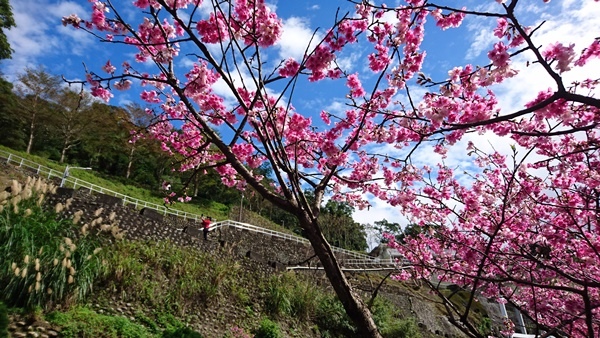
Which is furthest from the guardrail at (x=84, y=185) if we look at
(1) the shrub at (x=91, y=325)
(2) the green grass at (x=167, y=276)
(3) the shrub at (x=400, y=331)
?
(1) the shrub at (x=91, y=325)

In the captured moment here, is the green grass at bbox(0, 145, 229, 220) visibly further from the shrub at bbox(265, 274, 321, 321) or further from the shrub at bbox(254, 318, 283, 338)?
the shrub at bbox(254, 318, 283, 338)

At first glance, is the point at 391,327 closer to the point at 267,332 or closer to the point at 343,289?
the point at 267,332

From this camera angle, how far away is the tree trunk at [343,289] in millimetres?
2676

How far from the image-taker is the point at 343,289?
2770 mm

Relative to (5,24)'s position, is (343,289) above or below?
below

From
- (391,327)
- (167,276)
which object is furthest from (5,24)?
(391,327)

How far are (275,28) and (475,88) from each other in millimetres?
2077

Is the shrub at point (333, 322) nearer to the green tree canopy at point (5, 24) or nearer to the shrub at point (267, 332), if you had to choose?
the shrub at point (267, 332)

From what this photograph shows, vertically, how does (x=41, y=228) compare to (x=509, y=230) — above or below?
below

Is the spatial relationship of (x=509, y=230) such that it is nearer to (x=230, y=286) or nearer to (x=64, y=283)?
(x=230, y=286)

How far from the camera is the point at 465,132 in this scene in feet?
13.1

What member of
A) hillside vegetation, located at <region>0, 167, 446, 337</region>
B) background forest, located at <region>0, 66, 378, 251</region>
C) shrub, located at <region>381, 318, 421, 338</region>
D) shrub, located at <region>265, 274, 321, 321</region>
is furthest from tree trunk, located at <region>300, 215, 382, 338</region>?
background forest, located at <region>0, 66, 378, 251</region>

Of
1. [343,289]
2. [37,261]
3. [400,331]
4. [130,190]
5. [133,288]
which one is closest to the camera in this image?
[343,289]

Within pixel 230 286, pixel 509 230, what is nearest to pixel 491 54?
pixel 509 230
